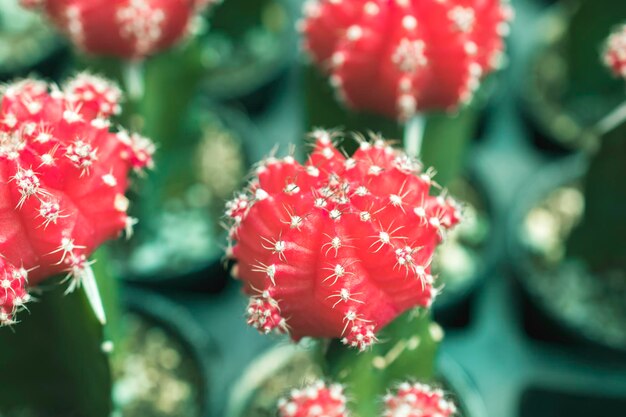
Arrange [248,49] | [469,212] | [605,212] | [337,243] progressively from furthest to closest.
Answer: [248,49] → [469,212] → [605,212] → [337,243]

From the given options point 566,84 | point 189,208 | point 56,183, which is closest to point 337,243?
point 56,183

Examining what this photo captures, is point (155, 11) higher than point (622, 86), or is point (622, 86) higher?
point (622, 86)

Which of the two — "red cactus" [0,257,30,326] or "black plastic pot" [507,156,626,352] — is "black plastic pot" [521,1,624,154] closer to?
"black plastic pot" [507,156,626,352]

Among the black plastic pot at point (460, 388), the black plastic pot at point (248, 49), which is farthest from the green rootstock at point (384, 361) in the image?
the black plastic pot at point (248, 49)

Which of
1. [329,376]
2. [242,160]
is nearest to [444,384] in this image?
[329,376]

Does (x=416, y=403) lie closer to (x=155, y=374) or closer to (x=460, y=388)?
(x=460, y=388)

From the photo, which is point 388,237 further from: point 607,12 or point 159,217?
point 607,12

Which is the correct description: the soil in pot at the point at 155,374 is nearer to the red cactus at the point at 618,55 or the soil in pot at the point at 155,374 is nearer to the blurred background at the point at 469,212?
the blurred background at the point at 469,212
